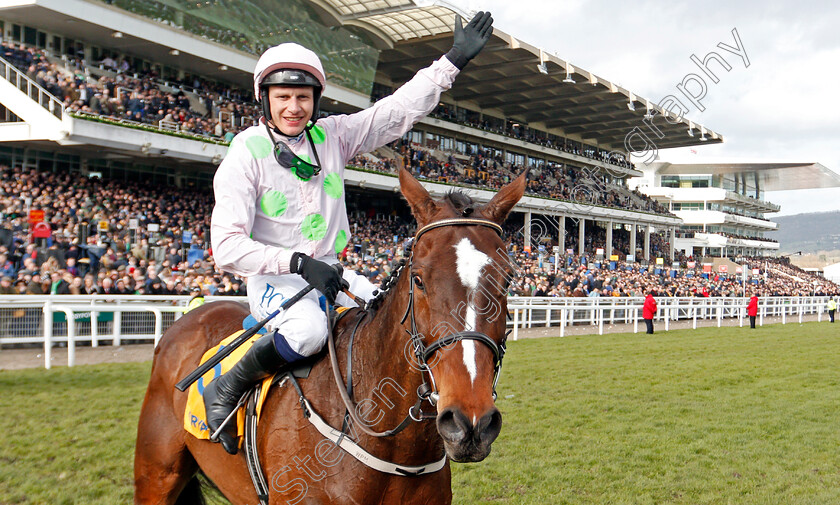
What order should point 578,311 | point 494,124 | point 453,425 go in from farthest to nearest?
1. point 494,124
2. point 578,311
3. point 453,425

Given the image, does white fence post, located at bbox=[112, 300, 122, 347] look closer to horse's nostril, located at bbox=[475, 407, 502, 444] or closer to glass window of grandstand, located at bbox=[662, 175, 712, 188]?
horse's nostril, located at bbox=[475, 407, 502, 444]

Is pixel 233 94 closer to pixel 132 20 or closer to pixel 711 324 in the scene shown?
pixel 132 20

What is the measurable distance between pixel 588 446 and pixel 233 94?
772 inches

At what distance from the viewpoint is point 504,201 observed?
78.0 inches

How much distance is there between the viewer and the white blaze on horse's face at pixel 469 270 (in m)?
1.63

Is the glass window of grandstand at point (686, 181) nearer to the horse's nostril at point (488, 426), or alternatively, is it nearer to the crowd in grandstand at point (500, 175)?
the crowd in grandstand at point (500, 175)

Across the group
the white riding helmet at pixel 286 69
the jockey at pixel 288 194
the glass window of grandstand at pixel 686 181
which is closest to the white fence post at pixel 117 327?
the jockey at pixel 288 194

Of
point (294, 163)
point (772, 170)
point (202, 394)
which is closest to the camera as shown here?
point (294, 163)

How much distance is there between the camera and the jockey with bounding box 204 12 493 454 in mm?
2234

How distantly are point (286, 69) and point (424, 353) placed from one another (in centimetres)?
132

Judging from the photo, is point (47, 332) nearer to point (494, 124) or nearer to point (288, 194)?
point (288, 194)

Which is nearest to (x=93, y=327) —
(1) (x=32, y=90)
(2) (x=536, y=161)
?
(1) (x=32, y=90)

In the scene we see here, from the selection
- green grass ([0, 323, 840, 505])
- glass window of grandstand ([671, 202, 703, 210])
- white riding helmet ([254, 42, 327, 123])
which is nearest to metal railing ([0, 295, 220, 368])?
green grass ([0, 323, 840, 505])

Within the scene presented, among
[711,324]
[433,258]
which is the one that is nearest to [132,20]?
[433,258]
